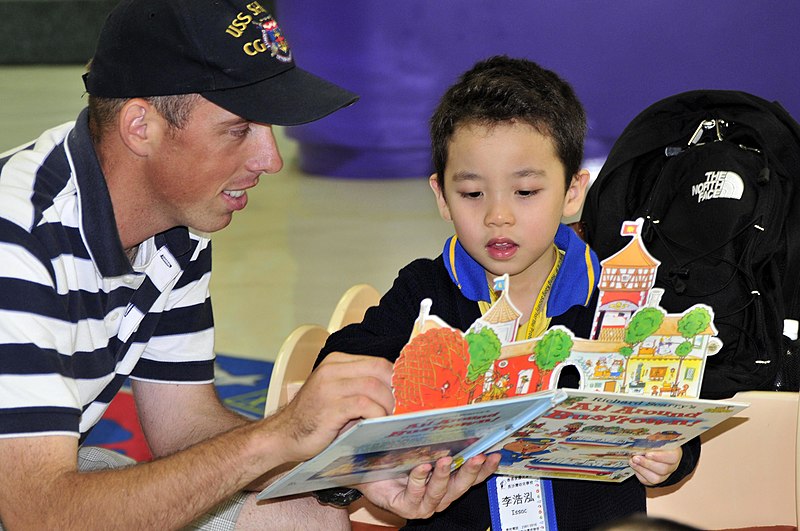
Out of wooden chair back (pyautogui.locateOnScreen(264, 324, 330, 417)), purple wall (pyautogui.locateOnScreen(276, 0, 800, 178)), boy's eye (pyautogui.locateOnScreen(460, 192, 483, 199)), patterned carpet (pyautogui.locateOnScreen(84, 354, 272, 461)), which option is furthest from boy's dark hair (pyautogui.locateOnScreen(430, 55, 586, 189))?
purple wall (pyautogui.locateOnScreen(276, 0, 800, 178))

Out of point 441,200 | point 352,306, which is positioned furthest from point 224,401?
point 441,200

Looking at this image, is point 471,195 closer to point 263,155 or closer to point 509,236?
point 509,236

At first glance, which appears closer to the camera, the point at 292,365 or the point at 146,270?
the point at 146,270

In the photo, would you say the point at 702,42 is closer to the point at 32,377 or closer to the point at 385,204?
the point at 385,204

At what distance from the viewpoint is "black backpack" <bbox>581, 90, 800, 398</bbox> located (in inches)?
87.7

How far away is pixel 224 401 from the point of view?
3486 millimetres

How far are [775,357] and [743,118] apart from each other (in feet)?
1.87

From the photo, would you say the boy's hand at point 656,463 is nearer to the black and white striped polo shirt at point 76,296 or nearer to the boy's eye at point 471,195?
the boy's eye at point 471,195

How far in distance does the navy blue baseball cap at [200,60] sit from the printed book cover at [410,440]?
539mm

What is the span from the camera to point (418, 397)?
55.6 inches

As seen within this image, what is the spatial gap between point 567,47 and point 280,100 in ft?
16.7

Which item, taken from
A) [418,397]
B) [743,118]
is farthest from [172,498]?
[743,118]

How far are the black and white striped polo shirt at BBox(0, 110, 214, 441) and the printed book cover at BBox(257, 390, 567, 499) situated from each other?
38cm

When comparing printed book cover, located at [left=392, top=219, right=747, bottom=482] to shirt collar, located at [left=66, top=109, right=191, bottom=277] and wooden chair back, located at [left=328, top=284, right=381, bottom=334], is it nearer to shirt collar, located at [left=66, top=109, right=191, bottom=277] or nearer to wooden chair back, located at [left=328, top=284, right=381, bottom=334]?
shirt collar, located at [left=66, top=109, right=191, bottom=277]
